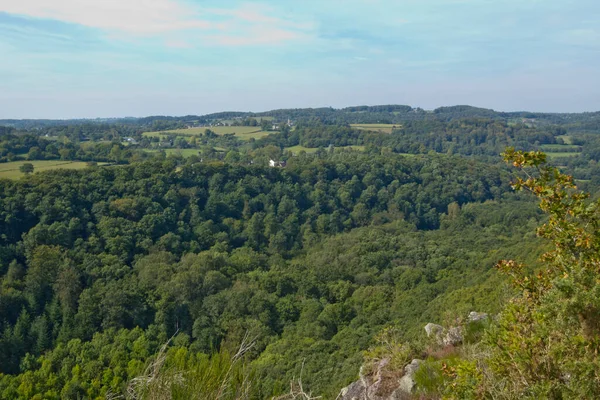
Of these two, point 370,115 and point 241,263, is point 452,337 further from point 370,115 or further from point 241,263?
point 370,115

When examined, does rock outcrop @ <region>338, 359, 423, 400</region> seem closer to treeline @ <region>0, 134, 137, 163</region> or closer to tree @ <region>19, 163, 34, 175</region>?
tree @ <region>19, 163, 34, 175</region>

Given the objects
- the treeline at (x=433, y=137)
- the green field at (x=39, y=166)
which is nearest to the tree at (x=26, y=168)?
the green field at (x=39, y=166)

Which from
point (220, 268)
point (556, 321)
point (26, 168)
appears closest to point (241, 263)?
point (220, 268)

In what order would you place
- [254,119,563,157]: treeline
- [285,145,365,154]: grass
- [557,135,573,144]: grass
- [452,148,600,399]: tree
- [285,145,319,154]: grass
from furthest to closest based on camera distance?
[557,135,573,144]: grass → [254,119,563,157]: treeline → [285,145,365,154]: grass → [285,145,319,154]: grass → [452,148,600,399]: tree

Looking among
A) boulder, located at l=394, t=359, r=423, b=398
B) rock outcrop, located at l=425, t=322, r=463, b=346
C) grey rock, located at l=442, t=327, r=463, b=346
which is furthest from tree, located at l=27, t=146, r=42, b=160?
boulder, located at l=394, t=359, r=423, b=398

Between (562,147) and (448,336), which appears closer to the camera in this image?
(448,336)

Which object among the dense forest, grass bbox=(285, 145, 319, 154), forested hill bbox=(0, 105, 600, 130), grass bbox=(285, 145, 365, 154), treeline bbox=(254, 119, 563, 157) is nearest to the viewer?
the dense forest

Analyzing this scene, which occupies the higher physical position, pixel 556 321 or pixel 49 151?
pixel 556 321

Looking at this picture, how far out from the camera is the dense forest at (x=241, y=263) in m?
19.3

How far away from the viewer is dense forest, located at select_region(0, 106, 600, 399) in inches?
762

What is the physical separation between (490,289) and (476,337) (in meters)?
12.2

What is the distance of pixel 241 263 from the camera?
36.3m

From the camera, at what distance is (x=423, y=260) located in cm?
3781

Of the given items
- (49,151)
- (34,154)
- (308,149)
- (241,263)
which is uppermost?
(49,151)
